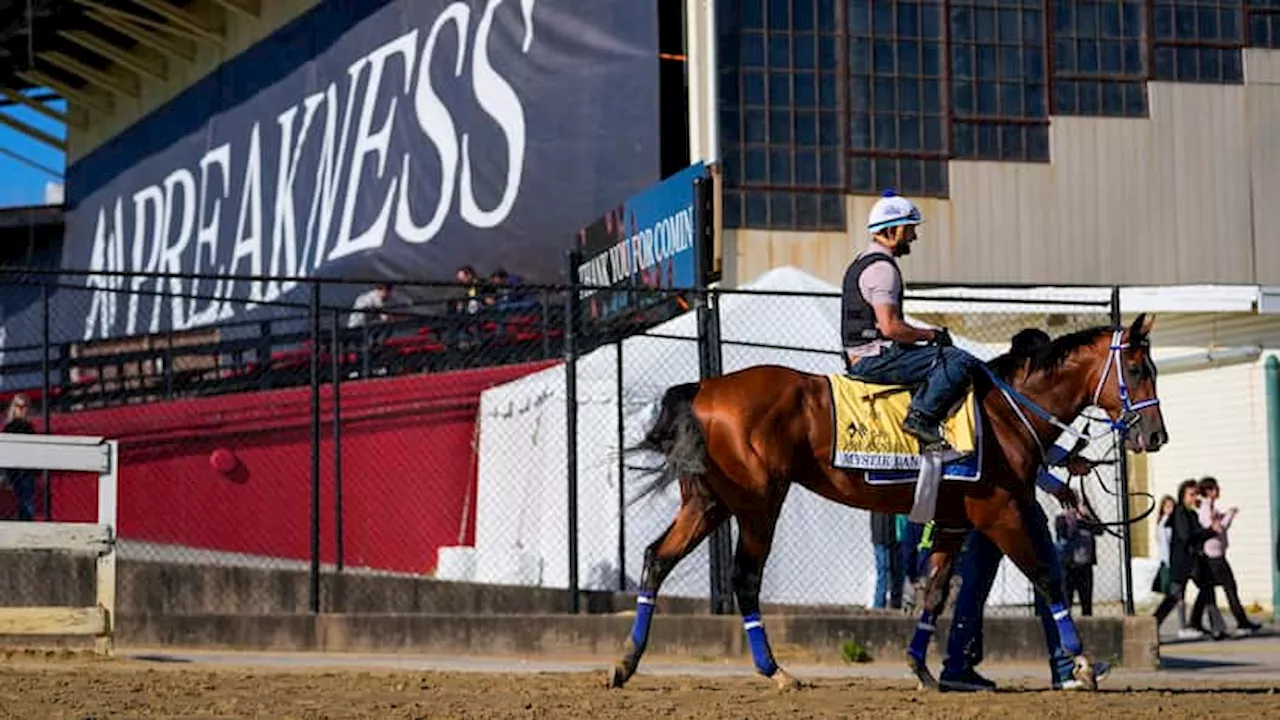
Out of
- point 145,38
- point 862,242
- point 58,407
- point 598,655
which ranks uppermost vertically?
point 145,38

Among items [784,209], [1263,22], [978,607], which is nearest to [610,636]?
[978,607]

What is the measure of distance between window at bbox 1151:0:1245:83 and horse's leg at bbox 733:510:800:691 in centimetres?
1924

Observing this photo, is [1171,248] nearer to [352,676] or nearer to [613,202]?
[613,202]

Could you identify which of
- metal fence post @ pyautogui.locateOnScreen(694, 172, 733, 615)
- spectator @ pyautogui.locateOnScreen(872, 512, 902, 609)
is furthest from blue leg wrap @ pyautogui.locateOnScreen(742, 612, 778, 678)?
spectator @ pyautogui.locateOnScreen(872, 512, 902, 609)

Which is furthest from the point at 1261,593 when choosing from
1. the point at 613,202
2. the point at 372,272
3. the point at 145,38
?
the point at 145,38

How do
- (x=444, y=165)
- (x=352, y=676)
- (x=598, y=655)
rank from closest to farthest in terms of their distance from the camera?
(x=352, y=676), (x=598, y=655), (x=444, y=165)

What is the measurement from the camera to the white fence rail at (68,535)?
14.9 m

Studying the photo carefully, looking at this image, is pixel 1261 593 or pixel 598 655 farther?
pixel 1261 593

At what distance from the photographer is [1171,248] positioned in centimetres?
3045

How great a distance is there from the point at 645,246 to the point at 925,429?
1354 centimetres

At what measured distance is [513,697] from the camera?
463 inches

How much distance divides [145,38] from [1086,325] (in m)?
25.0

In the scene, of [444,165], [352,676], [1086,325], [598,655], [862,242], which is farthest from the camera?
[444,165]

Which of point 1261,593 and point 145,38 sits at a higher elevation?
point 145,38
